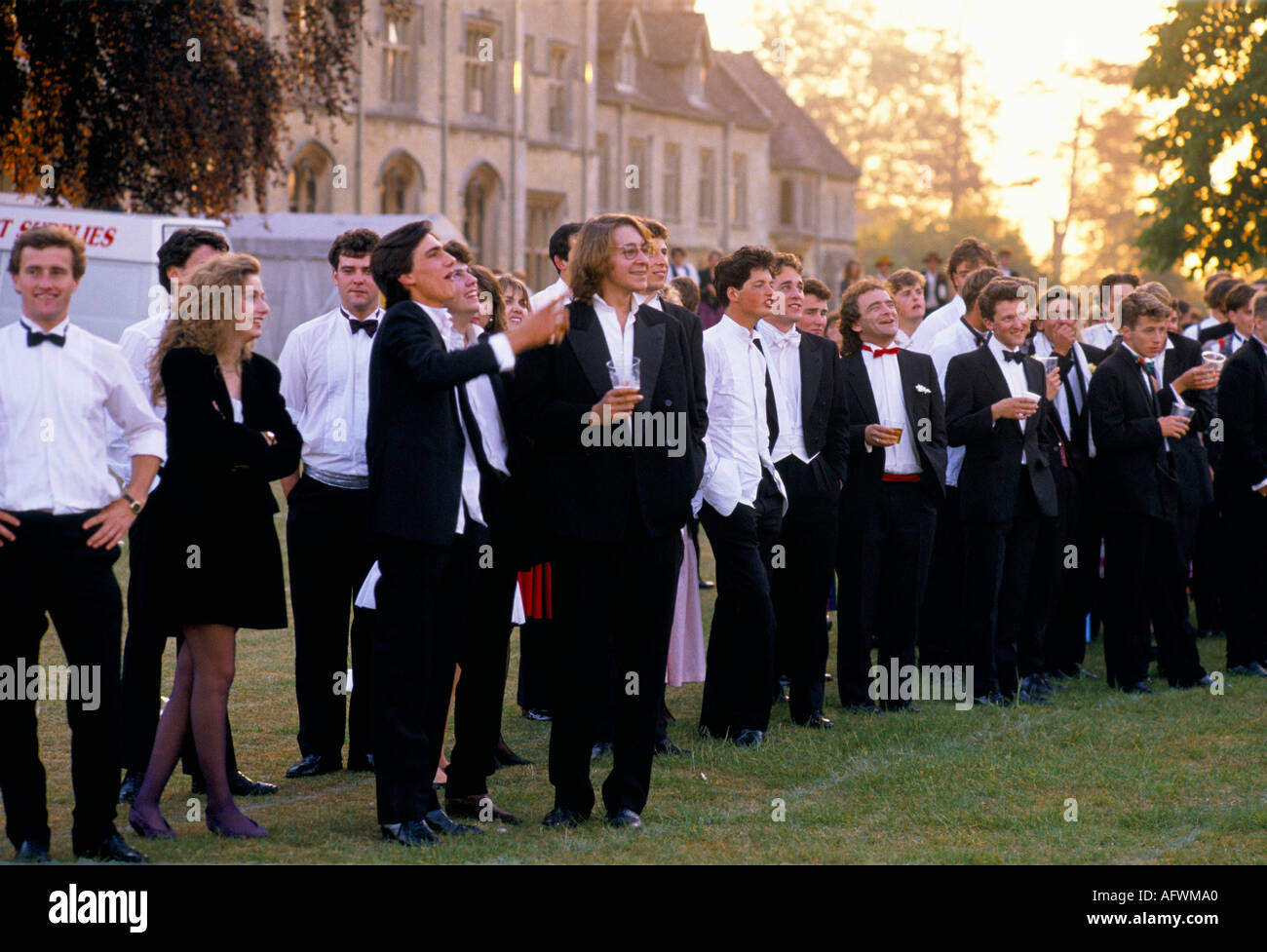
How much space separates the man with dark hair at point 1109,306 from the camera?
454 inches

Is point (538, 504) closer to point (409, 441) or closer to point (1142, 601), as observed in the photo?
point (409, 441)

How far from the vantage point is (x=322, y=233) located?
28609 millimetres

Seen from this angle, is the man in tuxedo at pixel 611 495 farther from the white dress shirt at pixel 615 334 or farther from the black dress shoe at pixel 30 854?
the black dress shoe at pixel 30 854

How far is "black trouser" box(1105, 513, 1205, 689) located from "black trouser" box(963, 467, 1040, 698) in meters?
0.65

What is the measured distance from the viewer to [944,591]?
10.6 metres

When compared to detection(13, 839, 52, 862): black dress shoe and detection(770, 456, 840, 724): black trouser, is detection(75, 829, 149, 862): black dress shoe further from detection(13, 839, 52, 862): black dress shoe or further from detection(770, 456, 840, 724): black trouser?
detection(770, 456, 840, 724): black trouser

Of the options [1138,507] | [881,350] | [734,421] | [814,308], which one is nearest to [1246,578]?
[1138,507]

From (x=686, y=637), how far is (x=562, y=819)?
2.77m

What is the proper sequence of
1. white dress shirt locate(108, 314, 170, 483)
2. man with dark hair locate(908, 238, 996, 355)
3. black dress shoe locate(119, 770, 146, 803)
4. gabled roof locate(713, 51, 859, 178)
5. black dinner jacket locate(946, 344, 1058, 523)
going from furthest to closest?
gabled roof locate(713, 51, 859, 178)
man with dark hair locate(908, 238, 996, 355)
black dinner jacket locate(946, 344, 1058, 523)
white dress shirt locate(108, 314, 170, 483)
black dress shoe locate(119, 770, 146, 803)

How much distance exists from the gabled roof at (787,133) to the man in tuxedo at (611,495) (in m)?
52.9

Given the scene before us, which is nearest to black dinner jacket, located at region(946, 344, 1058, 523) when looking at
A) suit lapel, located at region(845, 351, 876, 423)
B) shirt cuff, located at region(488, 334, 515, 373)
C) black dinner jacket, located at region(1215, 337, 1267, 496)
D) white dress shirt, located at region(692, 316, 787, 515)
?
suit lapel, located at region(845, 351, 876, 423)

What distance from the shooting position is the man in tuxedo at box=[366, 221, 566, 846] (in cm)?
613

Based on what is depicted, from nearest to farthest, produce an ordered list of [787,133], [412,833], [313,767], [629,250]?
[412,833] → [629,250] → [313,767] → [787,133]
